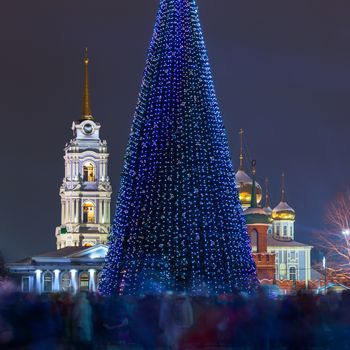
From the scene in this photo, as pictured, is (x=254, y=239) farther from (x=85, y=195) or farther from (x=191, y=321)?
(x=191, y=321)

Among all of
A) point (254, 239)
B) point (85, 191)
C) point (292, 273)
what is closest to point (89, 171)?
point (85, 191)

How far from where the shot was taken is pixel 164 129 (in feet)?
115

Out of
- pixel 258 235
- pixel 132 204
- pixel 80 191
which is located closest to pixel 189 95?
pixel 132 204

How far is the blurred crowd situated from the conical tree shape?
12487mm

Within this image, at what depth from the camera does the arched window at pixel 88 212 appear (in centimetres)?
11094

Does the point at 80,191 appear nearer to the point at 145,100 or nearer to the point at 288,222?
the point at 288,222

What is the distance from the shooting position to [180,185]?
1379 inches

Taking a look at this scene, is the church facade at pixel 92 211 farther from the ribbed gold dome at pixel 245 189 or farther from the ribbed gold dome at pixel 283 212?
the ribbed gold dome at pixel 245 189

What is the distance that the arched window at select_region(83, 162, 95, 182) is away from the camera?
11181cm

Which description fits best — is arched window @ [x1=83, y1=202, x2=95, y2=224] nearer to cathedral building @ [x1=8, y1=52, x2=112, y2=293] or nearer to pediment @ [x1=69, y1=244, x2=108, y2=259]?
cathedral building @ [x1=8, y1=52, x2=112, y2=293]

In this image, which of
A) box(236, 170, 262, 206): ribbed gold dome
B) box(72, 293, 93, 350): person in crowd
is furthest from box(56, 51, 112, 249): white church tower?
box(72, 293, 93, 350): person in crowd

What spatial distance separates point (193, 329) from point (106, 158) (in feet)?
303

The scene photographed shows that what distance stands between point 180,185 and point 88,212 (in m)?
76.8

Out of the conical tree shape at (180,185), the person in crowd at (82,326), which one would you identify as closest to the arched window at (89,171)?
the conical tree shape at (180,185)
